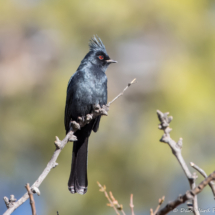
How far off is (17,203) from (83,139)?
269 centimetres

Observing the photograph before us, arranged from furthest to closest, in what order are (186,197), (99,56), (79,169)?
(99,56) → (79,169) → (186,197)

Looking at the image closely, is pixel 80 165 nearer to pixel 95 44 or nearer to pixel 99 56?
pixel 99 56

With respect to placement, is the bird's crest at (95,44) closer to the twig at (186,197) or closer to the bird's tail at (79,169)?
the bird's tail at (79,169)

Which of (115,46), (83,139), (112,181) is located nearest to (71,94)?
(83,139)

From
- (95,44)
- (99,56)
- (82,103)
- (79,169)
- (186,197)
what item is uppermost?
(95,44)

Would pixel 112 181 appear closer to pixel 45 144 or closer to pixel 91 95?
pixel 45 144

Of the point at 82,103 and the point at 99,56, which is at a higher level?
the point at 99,56

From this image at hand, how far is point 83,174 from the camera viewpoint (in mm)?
4219

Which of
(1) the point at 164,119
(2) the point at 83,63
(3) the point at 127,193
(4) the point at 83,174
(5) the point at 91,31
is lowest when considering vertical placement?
(1) the point at 164,119

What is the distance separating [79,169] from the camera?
14.1ft

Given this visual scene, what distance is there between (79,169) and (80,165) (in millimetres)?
80

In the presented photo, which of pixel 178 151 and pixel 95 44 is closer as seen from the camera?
pixel 178 151

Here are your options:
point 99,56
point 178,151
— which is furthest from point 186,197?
point 99,56

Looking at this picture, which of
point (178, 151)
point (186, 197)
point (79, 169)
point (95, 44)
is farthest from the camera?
point (95, 44)
